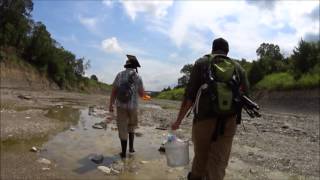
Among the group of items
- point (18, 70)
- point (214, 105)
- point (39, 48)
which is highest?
point (39, 48)

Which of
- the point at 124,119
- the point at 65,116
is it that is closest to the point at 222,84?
the point at 124,119

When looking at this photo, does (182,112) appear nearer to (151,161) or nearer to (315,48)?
(151,161)

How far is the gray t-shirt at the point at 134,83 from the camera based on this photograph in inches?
393

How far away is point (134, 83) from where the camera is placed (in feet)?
33.0

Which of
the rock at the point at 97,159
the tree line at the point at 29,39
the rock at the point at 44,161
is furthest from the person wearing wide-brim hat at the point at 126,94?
the tree line at the point at 29,39

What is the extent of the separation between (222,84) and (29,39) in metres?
80.8

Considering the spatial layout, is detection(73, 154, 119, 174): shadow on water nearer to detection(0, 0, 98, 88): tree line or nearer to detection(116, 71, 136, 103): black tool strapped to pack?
detection(116, 71, 136, 103): black tool strapped to pack

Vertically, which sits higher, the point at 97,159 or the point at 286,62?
the point at 286,62

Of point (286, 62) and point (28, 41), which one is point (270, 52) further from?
point (28, 41)

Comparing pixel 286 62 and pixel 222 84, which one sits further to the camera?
pixel 286 62

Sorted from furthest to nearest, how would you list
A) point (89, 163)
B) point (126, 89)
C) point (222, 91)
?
1. point (126, 89)
2. point (89, 163)
3. point (222, 91)

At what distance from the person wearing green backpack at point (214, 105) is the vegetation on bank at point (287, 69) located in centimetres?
2900

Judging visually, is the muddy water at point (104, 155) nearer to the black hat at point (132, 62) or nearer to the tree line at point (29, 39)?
the black hat at point (132, 62)

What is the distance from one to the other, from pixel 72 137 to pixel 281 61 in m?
49.0
